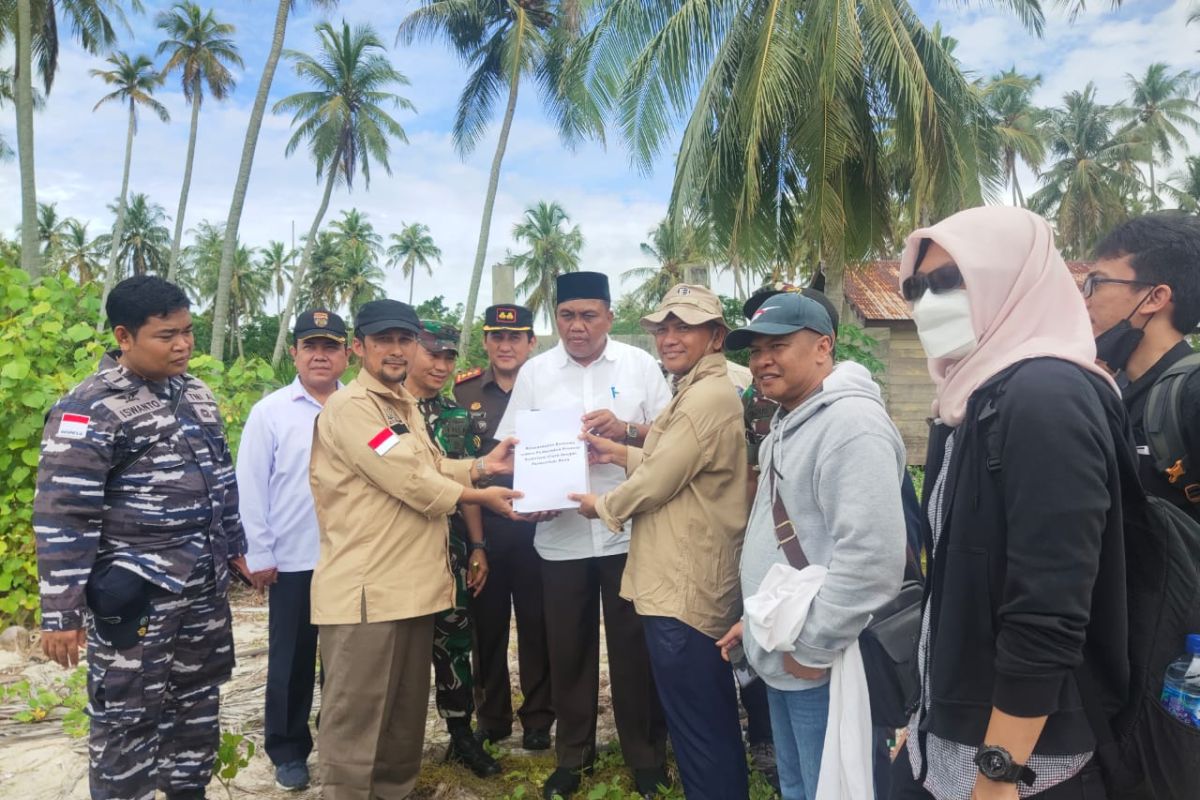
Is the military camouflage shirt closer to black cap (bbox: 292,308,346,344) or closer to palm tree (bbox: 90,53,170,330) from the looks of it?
black cap (bbox: 292,308,346,344)

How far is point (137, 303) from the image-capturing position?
2896mm

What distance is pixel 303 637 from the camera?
3797mm

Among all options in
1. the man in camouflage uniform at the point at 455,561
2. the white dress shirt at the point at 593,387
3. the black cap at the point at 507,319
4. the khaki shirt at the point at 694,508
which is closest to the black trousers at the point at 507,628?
the man in camouflage uniform at the point at 455,561

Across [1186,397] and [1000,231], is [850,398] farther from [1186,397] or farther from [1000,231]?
[1186,397]

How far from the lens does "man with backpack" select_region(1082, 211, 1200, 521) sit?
2152mm

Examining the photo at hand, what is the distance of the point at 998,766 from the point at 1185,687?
0.40 m

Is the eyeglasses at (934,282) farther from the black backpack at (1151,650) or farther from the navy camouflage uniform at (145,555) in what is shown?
the navy camouflage uniform at (145,555)

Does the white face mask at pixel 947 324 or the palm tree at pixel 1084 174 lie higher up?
the palm tree at pixel 1084 174

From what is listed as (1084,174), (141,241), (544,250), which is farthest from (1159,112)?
(141,241)

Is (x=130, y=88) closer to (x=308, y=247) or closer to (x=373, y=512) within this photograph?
(x=308, y=247)

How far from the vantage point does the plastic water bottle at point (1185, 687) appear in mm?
1480

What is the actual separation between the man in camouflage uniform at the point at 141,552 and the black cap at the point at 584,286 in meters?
1.63

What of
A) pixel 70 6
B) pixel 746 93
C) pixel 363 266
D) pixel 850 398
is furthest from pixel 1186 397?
pixel 363 266

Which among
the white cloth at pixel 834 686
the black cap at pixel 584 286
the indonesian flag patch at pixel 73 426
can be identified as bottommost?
the white cloth at pixel 834 686
